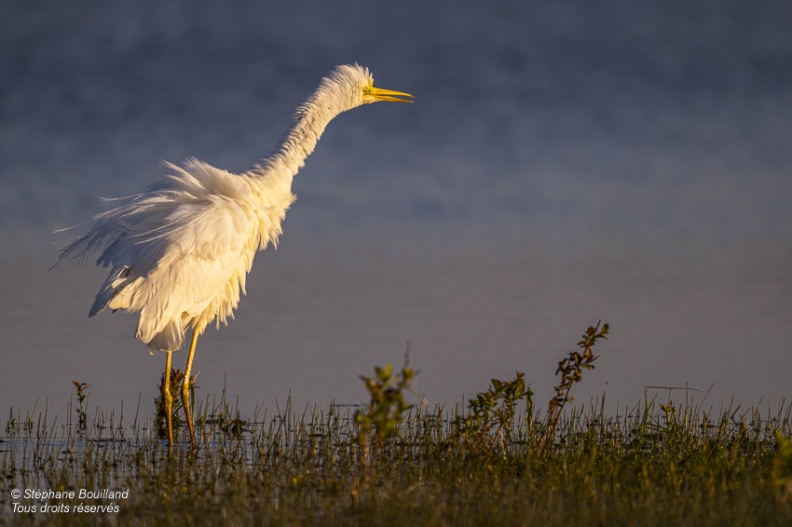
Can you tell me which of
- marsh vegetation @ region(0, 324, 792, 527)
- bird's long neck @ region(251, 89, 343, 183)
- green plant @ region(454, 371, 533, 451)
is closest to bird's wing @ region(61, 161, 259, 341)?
bird's long neck @ region(251, 89, 343, 183)

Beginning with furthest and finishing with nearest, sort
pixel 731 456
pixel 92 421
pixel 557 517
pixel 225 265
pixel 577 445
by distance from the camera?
pixel 92 421
pixel 225 265
pixel 577 445
pixel 731 456
pixel 557 517

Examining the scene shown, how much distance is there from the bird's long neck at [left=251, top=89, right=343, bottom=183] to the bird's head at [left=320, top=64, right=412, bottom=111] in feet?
1.04

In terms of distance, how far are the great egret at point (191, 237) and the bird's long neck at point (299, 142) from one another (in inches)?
0.4

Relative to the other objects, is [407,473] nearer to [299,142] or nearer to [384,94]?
[299,142]

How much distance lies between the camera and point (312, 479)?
21.0 ft

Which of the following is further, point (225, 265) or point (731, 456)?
point (225, 265)

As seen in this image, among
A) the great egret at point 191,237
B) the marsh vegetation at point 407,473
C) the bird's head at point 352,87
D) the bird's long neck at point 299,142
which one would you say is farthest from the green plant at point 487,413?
the bird's head at point 352,87

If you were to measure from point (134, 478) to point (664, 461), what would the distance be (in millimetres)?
4124

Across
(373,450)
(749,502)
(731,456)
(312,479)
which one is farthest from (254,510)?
(731,456)

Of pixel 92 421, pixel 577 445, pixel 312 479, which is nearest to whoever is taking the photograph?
pixel 312 479

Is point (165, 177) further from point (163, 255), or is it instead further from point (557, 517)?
point (557, 517)

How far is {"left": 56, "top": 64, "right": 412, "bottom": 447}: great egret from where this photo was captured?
26.7ft

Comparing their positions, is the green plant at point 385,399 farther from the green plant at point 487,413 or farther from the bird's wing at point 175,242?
the bird's wing at point 175,242

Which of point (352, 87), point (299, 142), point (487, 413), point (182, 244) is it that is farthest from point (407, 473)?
point (352, 87)
